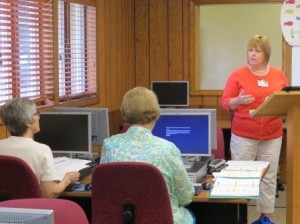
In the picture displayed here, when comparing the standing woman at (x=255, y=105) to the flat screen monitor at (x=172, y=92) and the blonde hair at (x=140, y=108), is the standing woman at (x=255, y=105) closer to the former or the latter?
the blonde hair at (x=140, y=108)

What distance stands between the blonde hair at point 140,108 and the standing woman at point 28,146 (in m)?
0.49

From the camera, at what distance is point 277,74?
4289 mm

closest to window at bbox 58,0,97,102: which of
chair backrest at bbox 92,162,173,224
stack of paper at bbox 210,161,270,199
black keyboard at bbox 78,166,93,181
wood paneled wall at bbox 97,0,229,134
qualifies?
wood paneled wall at bbox 97,0,229,134

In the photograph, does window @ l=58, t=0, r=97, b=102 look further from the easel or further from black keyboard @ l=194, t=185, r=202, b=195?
the easel

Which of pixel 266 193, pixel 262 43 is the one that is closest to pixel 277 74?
pixel 262 43

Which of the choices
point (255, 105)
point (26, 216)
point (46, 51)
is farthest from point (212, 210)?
point (26, 216)

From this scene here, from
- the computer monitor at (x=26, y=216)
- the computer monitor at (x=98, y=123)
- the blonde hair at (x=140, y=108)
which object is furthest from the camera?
the computer monitor at (x=98, y=123)

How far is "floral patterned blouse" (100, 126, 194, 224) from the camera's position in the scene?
2650 mm

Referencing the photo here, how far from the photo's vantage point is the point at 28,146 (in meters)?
2.93

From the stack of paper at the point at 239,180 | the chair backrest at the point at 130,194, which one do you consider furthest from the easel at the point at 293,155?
the chair backrest at the point at 130,194

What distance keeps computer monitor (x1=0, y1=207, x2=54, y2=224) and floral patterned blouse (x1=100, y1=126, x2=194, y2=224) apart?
1.37 meters

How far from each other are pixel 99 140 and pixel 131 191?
1.61 m

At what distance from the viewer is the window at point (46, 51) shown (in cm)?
415

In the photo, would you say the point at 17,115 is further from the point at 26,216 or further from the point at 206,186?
the point at 26,216
